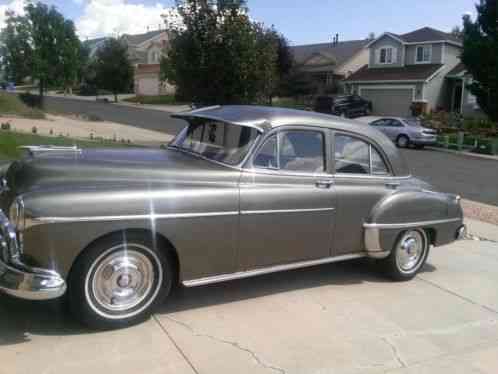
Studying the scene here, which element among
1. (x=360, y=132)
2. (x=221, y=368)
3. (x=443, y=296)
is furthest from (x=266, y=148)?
(x=443, y=296)

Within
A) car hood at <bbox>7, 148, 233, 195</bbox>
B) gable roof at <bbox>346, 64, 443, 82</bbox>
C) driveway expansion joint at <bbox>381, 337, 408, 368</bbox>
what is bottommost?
driveway expansion joint at <bbox>381, 337, 408, 368</bbox>

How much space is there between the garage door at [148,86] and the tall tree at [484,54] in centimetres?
4230

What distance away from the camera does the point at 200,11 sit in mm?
14992

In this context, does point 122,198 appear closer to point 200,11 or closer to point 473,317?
point 473,317

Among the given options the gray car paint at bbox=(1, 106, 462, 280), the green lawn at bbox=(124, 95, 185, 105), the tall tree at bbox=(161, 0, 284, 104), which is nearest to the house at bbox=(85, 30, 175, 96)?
the green lawn at bbox=(124, 95, 185, 105)

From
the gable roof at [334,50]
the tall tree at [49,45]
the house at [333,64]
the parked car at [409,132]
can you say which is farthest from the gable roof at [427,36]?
the tall tree at [49,45]

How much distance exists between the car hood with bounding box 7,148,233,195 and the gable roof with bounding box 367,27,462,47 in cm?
3869

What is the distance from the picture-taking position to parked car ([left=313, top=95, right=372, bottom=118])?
38656 mm

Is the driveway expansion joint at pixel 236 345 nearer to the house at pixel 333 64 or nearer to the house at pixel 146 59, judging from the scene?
the house at pixel 333 64

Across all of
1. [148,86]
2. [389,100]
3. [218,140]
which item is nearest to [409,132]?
[389,100]

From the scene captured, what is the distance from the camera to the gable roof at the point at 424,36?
3953cm

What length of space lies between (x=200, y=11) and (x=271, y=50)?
7.34 ft

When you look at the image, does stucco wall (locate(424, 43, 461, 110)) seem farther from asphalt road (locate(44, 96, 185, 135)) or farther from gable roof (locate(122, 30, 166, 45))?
gable roof (locate(122, 30, 166, 45))

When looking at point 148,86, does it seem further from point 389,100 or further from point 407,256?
point 407,256
